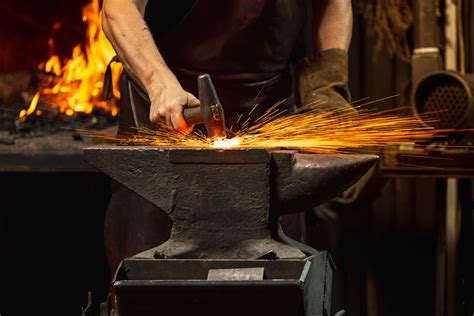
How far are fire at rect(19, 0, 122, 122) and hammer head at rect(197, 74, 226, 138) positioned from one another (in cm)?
269

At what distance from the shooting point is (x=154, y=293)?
2502 mm

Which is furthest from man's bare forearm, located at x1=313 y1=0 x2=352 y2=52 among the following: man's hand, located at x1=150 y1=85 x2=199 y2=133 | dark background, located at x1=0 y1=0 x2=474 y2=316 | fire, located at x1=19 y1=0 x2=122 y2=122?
fire, located at x1=19 y1=0 x2=122 y2=122

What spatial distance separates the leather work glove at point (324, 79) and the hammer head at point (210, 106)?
64cm

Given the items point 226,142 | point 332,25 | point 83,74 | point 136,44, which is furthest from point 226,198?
point 83,74

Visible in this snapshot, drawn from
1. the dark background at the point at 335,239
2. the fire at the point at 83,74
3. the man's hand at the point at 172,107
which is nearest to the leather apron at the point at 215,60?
the man's hand at the point at 172,107

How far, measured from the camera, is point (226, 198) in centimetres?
271

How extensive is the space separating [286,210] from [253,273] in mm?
272

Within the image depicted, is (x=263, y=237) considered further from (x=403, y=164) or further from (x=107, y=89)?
(x=403, y=164)

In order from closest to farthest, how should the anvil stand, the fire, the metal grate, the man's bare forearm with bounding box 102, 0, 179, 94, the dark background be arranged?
the anvil stand
the man's bare forearm with bounding box 102, 0, 179, 94
the metal grate
the dark background
the fire

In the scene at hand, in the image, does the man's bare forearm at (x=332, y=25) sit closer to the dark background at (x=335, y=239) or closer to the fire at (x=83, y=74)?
the dark background at (x=335, y=239)

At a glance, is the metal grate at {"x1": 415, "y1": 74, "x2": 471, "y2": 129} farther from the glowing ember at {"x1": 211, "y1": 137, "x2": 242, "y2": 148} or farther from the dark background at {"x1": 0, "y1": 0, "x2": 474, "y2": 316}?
the glowing ember at {"x1": 211, "y1": 137, "x2": 242, "y2": 148}

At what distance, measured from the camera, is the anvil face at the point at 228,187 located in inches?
106

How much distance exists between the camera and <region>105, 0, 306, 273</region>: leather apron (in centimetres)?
345

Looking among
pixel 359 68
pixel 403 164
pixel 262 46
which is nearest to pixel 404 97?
pixel 359 68
